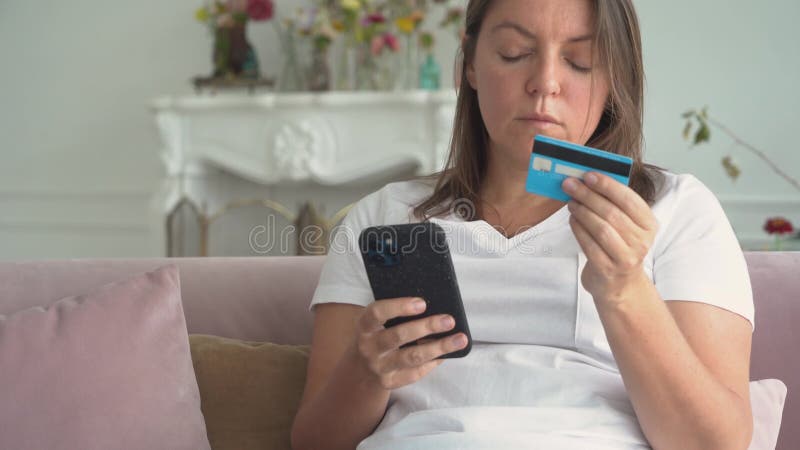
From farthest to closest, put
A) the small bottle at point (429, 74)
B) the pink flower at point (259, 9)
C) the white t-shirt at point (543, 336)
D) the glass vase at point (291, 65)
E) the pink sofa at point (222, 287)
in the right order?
the glass vase at point (291, 65), the pink flower at point (259, 9), the small bottle at point (429, 74), the pink sofa at point (222, 287), the white t-shirt at point (543, 336)

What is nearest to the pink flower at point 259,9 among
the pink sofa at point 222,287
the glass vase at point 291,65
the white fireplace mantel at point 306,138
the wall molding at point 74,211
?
the glass vase at point 291,65

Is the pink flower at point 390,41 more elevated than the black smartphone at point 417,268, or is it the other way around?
the pink flower at point 390,41

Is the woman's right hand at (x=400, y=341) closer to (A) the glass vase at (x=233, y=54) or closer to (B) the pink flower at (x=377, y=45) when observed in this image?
(B) the pink flower at (x=377, y=45)

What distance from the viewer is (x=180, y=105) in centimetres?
379

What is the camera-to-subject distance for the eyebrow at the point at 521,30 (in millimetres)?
1103

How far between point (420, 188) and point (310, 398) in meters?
0.36

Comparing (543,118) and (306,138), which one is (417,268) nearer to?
(543,118)

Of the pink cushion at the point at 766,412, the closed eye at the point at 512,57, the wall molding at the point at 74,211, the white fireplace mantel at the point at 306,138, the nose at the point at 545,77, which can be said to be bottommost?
the wall molding at the point at 74,211

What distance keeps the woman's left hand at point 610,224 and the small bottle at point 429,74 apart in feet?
9.09

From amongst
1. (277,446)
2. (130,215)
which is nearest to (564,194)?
(277,446)

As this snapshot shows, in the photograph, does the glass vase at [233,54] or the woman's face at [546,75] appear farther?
the glass vase at [233,54]

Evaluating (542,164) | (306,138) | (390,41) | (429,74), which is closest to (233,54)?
(306,138)

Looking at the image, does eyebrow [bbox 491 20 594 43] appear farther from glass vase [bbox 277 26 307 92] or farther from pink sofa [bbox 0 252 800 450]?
glass vase [bbox 277 26 307 92]

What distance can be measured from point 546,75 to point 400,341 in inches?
16.2
